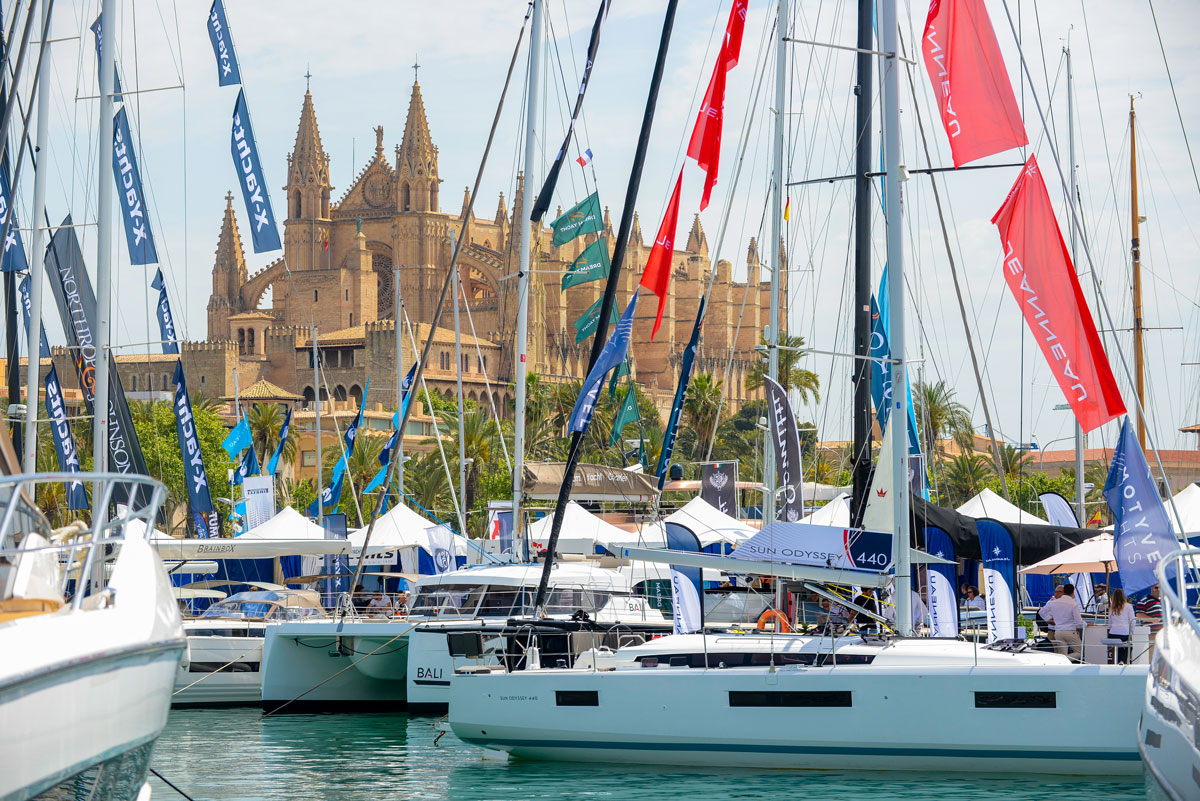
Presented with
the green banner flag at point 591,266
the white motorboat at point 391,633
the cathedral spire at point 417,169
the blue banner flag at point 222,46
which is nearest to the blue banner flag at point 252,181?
the blue banner flag at point 222,46

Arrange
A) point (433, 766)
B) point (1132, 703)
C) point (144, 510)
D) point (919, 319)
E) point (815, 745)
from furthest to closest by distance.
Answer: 1. point (919, 319)
2. point (433, 766)
3. point (815, 745)
4. point (1132, 703)
5. point (144, 510)

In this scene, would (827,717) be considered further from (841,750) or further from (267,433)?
(267,433)

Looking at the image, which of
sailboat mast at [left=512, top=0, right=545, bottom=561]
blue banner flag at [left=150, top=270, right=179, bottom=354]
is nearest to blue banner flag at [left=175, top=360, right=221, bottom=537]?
blue banner flag at [left=150, top=270, right=179, bottom=354]

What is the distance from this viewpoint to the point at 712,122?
18125mm

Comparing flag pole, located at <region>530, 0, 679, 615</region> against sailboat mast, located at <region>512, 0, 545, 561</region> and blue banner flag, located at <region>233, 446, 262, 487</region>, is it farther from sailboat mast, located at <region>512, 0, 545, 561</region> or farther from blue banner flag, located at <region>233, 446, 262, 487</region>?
blue banner flag, located at <region>233, 446, 262, 487</region>

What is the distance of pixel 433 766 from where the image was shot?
1634 centimetres

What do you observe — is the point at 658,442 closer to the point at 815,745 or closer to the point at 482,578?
the point at 482,578

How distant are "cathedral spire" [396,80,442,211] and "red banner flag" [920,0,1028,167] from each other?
390ft

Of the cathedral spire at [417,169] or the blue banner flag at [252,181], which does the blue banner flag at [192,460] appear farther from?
the cathedral spire at [417,169]

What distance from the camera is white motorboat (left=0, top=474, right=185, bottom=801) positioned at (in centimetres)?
661

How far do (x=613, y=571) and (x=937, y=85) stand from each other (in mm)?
10774

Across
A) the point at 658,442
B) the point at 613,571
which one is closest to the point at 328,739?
the point at 613,571

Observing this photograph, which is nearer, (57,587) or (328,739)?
(57,587)

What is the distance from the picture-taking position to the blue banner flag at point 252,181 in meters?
18.2
